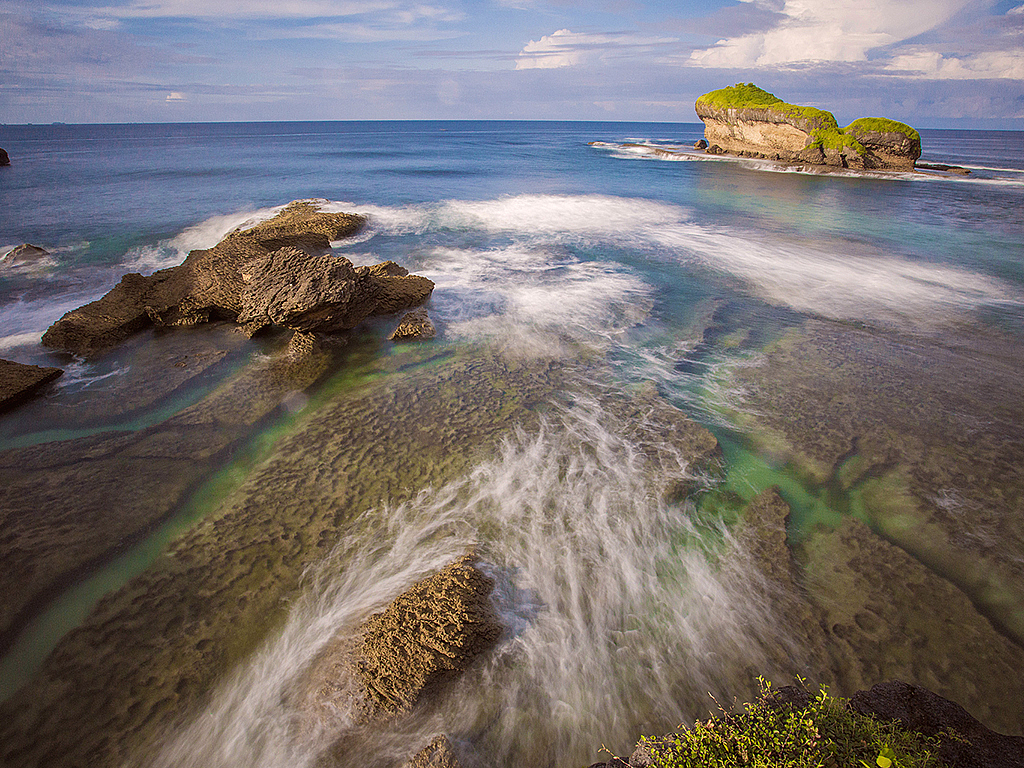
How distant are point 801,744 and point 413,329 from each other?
8.02 metres

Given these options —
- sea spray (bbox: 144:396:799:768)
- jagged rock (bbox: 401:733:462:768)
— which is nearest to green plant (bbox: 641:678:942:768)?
sea spray (bbox: 144:396:799:768)

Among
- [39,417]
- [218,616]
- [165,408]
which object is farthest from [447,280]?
[218,616]

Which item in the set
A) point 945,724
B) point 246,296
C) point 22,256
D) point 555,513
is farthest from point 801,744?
point 22,256

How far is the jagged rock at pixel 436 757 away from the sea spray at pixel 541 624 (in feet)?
0.83

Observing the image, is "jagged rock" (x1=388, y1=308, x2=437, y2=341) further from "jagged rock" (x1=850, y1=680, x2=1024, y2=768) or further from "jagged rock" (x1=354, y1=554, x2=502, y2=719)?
"jagged rock" (x1=850, y1=680, x2=1024, y2=768)

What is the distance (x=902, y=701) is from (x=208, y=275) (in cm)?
1174

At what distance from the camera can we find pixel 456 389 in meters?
7.33

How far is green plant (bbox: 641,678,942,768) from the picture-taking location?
229cm

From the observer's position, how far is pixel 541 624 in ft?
13.5

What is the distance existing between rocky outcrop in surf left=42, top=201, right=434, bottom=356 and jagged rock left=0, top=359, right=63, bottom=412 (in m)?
1.13

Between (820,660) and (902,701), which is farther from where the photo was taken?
(820,660)

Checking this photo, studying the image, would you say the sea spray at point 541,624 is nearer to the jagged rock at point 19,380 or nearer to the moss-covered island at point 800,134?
the jagged rock at point 19,380

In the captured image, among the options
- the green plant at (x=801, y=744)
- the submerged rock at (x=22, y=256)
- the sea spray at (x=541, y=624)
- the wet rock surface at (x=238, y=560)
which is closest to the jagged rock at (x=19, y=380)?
the wet rock surface at (x=238, y=560)

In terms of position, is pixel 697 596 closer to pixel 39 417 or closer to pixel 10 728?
pixel 10 728
